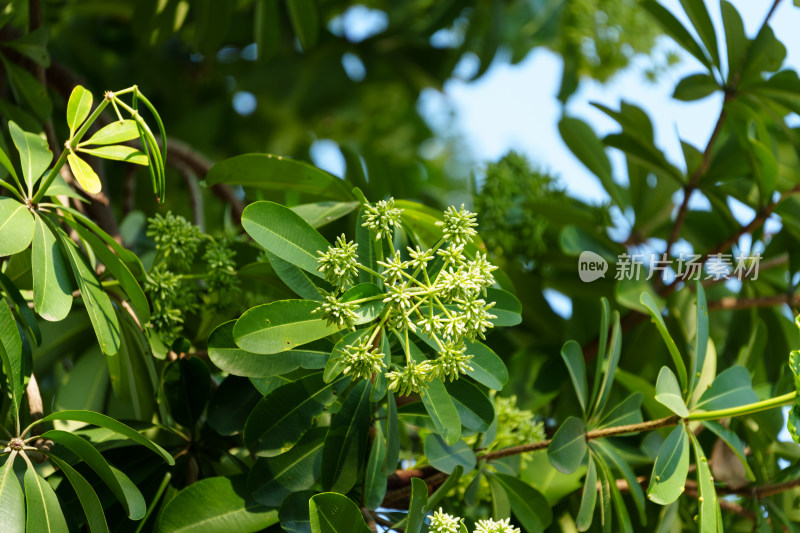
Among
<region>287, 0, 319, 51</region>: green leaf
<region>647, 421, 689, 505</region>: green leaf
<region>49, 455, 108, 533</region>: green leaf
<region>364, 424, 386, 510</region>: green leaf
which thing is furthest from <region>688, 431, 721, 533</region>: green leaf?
<region>287, 0, 319, 51</region>: green leaf

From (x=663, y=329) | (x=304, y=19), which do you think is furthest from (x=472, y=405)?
(x=304, y=19)

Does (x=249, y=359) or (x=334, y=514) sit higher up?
(x=249, y=359)

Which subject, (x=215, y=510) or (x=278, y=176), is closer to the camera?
(x=215, y=510)

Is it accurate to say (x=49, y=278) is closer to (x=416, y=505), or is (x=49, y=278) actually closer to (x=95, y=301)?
(x=95, y=301)

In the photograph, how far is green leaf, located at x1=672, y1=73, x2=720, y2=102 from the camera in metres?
1.55

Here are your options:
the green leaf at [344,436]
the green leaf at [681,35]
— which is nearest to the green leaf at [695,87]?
the green leaf at [681,35]

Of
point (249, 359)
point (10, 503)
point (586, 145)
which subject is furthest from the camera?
point (586, 145)

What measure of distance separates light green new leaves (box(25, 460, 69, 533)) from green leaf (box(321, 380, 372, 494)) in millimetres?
317

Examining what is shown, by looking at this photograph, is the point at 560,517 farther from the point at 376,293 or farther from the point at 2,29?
the point at 2,29

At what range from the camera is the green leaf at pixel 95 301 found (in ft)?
3.12

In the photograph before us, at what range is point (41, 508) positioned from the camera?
894 millimetres

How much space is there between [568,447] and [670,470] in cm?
14

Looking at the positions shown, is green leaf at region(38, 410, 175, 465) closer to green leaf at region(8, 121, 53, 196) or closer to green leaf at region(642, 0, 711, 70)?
green leaf at region(8, 121, 53, 196)

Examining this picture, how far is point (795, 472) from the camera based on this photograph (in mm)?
1290
